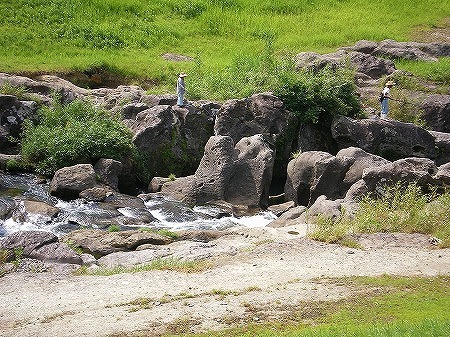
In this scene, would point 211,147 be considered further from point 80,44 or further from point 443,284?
point 80,44

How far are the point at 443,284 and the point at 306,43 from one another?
1760 inches

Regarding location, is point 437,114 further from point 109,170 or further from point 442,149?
point 109,170

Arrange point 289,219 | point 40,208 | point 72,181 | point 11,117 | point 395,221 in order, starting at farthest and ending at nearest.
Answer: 1. point 11,117
2. point 72,181
3. point 289,219
4. point 40,208
5. point 395,221

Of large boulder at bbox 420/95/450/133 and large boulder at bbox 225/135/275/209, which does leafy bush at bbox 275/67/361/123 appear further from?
large boulder at bbox 420/95/450/133

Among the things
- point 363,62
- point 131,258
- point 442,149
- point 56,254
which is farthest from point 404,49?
point 56,254

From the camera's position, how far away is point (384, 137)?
34656 millimetres

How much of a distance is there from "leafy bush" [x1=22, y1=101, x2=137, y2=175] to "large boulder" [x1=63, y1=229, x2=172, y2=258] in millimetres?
8873

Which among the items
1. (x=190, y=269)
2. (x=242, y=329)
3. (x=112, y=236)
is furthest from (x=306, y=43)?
(x=242, y=329)

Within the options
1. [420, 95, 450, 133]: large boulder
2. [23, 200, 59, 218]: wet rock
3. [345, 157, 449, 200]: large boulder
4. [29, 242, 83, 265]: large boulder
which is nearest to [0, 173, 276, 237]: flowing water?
[23, 200, 59, 218]: wet rock

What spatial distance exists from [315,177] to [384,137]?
24.9 feet

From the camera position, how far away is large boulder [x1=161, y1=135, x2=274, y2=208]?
29516 millimetres

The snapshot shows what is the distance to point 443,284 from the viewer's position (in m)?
15.2

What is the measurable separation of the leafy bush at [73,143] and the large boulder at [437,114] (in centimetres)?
2032

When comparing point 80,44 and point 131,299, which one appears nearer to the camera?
point 131,299
